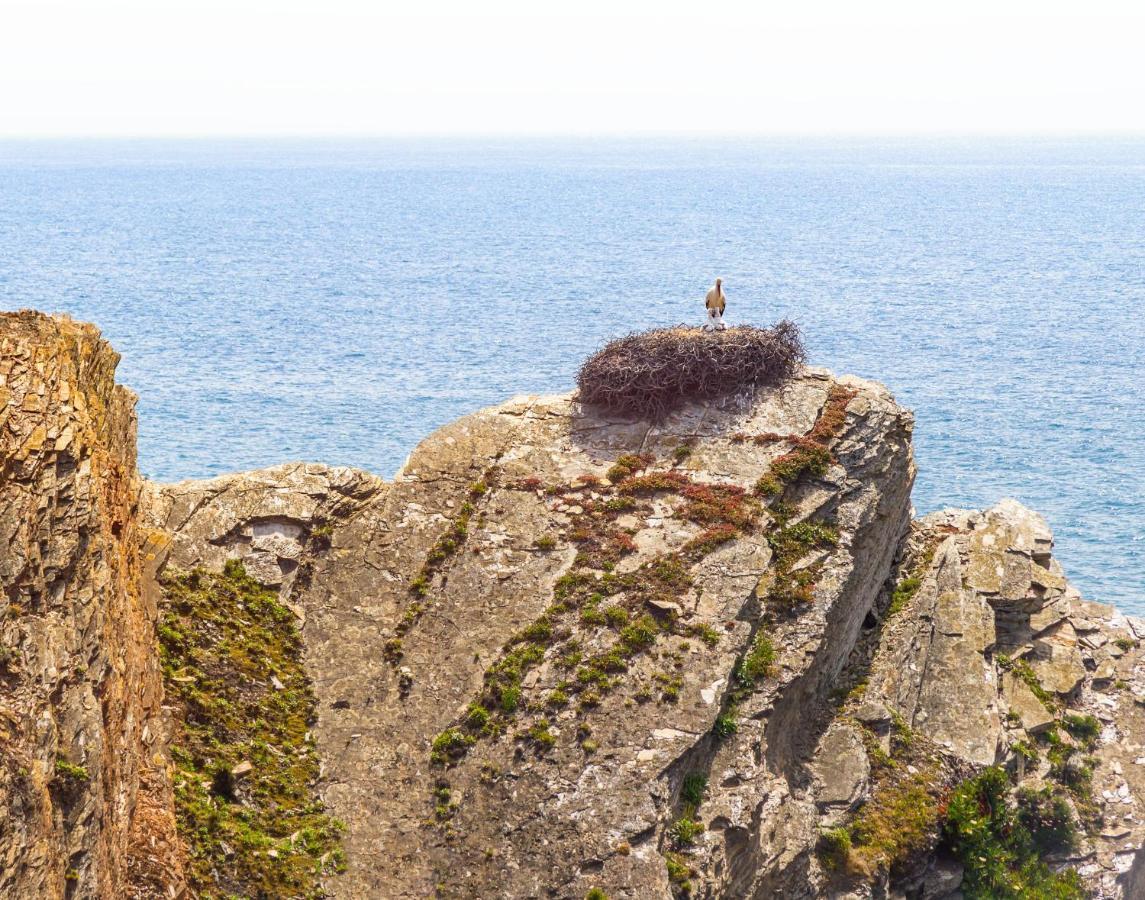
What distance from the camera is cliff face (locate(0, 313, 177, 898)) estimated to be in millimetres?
19281

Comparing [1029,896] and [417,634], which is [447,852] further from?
[1029,896]

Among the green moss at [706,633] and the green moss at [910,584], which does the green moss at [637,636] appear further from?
the green moss at [910,584]

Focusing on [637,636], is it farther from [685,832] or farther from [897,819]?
[897,819]

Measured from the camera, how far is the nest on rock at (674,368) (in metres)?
35.9

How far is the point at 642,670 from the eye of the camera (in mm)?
28453

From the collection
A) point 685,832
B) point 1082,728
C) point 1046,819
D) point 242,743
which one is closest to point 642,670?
point 685,832

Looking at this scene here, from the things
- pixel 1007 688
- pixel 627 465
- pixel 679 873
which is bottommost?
pixel 1007 688

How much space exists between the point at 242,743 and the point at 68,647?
664 cm

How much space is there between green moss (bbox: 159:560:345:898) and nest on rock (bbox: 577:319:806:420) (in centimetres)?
1173

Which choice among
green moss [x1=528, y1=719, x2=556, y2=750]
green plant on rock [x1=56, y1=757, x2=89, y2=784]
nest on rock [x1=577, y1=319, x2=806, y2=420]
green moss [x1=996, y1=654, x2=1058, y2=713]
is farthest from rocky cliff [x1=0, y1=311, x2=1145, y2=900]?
nest on rock [x1=577, y1=319, x2=806, y2=420]

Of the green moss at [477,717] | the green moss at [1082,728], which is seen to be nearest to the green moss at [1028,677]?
the green moss at [1082,728]

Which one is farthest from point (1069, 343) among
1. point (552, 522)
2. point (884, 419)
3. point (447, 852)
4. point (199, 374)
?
point (447, 852)

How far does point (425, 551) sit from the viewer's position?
106ft

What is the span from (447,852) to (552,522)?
10165mm
